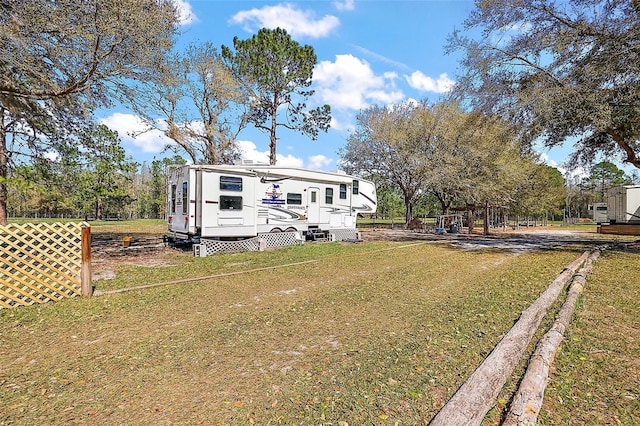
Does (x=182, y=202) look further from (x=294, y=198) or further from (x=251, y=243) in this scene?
(x=294, y=198)

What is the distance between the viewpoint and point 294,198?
13125mm

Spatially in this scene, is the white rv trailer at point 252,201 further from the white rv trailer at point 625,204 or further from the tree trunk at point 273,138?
the white rv trailer at point 625,204

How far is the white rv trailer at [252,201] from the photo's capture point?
10.6 metres

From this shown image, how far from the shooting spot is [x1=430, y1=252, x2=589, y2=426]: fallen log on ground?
2318mm

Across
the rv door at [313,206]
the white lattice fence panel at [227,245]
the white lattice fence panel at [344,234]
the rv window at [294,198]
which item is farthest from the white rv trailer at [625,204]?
the white lattice fence panel at [227,245]

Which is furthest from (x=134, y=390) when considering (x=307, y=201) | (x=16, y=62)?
(x=307, y=201)

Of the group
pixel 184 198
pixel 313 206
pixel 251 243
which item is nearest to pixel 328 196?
pixel 313 206

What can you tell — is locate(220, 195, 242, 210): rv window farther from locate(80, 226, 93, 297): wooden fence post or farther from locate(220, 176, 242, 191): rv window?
locate(80, 226, 93, 297): wooden fence post

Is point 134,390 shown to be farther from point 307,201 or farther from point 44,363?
point 307,201

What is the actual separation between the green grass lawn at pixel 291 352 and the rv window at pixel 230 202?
446 cm

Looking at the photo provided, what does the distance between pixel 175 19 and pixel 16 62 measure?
3.92 m

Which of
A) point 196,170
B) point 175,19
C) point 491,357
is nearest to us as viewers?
point 491,357

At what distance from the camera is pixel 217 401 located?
2672mm

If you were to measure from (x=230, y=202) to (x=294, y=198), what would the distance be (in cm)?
282
